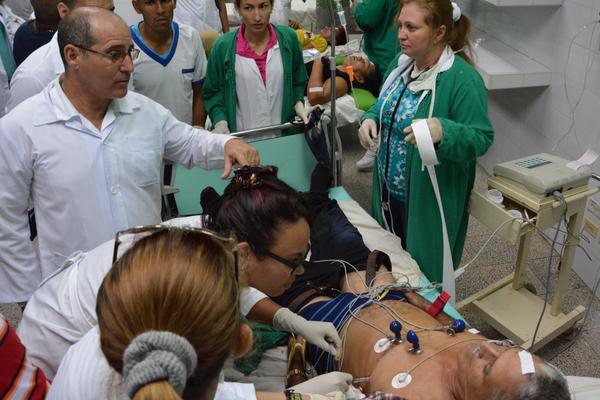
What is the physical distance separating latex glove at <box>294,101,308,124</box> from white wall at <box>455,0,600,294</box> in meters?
1.45

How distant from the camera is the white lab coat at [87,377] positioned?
89 cm

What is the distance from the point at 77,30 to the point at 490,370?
4.76 feet

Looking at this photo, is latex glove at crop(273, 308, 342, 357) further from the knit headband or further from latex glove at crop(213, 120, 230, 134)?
latex glove at crop(213, 120, 230, 134)

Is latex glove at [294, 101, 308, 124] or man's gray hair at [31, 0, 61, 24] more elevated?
man's gray hair at [31, 0, 61, 24]

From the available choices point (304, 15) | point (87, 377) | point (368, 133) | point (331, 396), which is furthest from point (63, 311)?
point (304, 15)

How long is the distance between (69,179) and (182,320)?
103 cm

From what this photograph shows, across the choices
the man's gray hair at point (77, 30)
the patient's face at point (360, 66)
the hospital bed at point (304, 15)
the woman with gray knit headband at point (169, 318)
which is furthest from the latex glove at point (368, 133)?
the hospital bed at point (304, 15)

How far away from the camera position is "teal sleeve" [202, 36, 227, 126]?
2.55 m

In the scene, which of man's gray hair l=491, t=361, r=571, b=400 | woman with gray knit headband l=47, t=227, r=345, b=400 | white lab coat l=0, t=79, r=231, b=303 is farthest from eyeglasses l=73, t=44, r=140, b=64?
man's gray hair l=491, t=361, r=571, b=400

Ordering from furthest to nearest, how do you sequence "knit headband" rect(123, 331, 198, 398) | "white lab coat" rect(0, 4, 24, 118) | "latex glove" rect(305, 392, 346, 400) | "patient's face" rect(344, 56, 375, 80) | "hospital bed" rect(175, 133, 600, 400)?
"patient's face" rect(344, 56, 375, 80) → "white lab coat" rect(0, 4, 24, 118) → "hospital bed" rect(175, 133, 600, 400) → "latex glove" rect(305, 392, 346, 400) → "knit headband" rect(123, 331, 198, 398)

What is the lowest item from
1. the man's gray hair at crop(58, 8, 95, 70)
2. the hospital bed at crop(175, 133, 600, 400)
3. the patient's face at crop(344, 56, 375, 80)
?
the hospital bed at crop(175, 133, 600, 400)

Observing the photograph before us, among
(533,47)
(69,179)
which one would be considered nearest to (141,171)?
(69,179)

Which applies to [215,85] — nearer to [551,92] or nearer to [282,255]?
[282,255]

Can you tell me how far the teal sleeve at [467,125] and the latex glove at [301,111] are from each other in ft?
2.80
